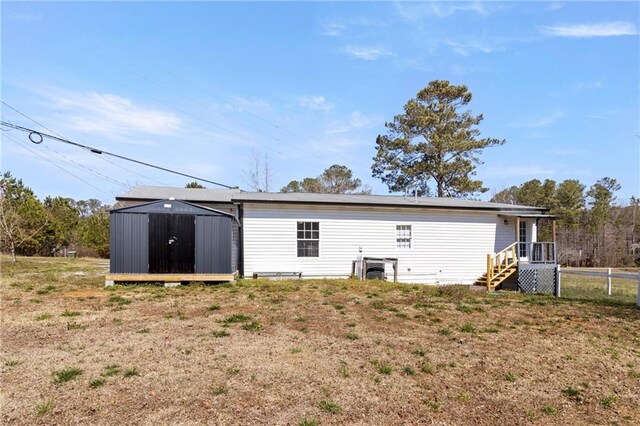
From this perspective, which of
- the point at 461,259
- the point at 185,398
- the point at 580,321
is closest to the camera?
the point at 185,398

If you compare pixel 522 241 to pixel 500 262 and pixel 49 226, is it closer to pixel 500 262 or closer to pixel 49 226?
pixel 500 262

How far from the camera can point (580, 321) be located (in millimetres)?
7105

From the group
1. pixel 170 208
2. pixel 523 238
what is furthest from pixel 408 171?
pixel 170 208

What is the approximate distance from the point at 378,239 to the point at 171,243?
7.14 metres

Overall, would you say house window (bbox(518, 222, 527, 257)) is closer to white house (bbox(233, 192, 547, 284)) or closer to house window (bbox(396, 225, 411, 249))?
white house (bbox(233, 192, 547, 284))

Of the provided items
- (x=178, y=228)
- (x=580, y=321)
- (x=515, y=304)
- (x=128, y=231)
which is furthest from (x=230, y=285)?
(x=580, y=321)

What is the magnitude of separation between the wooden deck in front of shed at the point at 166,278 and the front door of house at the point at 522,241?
449 inches

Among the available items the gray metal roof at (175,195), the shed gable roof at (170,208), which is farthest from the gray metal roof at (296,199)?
the shed gable roof at (170,208)

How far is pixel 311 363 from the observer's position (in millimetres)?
4441

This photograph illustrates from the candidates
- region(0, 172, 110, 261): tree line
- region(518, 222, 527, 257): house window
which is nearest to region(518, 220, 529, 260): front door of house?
region(518, 222, 527, 257): house window

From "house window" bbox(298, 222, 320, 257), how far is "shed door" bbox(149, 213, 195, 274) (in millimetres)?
3843

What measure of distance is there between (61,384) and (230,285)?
23.8ft

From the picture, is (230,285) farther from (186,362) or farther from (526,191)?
(526,191)

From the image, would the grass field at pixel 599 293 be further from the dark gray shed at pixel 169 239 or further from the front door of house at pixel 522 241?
the dark gray shed at pixel 169 239
